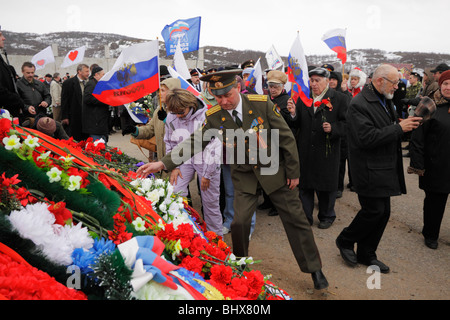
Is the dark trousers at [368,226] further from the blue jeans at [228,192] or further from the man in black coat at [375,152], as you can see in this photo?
the blue jeans at [228,192]

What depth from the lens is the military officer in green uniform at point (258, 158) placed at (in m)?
3.43

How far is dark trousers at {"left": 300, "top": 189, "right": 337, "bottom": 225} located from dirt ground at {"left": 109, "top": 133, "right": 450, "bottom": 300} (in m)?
0.15

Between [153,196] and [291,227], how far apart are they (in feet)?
4.64

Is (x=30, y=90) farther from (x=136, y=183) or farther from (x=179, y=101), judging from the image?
(x=136, y=183)

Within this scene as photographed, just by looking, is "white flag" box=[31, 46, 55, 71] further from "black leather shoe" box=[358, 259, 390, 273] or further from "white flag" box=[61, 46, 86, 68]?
"black leather shoe" box=[358, 259, 390, 273]

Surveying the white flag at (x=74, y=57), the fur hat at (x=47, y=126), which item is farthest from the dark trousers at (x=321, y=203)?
the white flag at (x=74, y=57)

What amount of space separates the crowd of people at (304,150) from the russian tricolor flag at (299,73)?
255 millimetres

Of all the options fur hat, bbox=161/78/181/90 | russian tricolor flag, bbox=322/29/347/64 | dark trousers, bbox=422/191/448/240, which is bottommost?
dark trousers, bbox=422/191/448/240

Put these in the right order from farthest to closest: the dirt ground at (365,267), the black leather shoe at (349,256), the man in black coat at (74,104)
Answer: the man in black coat at (74,104), the black leather shoe at (349,256), the dirt ground at (365,267)

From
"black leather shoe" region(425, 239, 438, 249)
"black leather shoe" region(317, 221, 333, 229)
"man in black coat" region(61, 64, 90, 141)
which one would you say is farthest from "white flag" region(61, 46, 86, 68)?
"black leather shoe" region(425, 239, 438, 249)

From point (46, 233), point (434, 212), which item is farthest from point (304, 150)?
point (46, 233)

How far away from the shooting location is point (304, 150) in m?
5.24

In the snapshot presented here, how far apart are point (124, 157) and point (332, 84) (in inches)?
180

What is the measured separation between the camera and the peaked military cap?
3244mm
